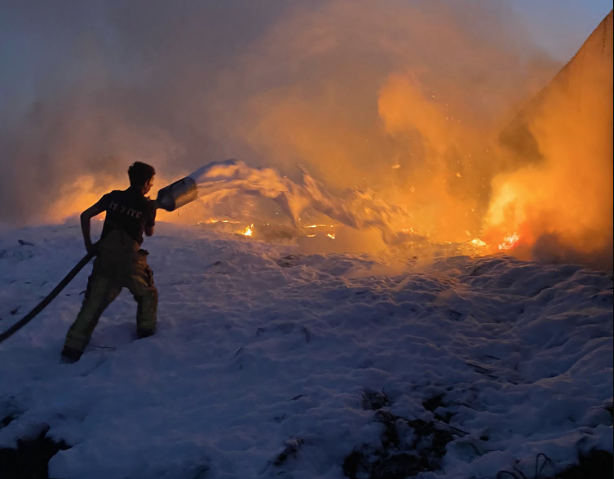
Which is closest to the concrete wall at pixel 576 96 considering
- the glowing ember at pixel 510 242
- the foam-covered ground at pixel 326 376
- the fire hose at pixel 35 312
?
the glowing ember at pixel 510 242

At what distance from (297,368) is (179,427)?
4.75 ft

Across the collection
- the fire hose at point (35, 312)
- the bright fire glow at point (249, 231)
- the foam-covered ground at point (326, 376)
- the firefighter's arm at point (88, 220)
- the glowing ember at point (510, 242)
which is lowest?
the foam-covered ground at point (326, 376)

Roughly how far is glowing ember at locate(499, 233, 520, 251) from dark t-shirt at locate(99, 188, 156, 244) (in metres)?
6.73

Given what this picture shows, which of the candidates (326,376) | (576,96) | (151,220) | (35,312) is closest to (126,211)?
(151,220)

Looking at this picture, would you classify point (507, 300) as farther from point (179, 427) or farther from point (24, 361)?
point (24, 361)

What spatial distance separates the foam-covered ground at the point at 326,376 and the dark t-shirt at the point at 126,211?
4.91ft

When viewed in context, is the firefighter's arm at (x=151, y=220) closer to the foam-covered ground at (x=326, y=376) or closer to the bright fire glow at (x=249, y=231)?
the foam-covered ground at (x=326, y=376)

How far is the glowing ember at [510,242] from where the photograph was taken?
8680 mm

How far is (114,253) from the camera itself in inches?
218

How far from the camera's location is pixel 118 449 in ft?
12.4

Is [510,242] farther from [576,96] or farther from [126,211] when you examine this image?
[126,211]

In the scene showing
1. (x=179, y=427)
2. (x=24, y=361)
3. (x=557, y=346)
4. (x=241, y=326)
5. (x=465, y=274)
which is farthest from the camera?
(x=465, y=274)

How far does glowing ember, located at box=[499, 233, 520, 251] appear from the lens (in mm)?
8680

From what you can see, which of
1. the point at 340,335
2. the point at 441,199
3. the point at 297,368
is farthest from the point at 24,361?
the point at 441,199
